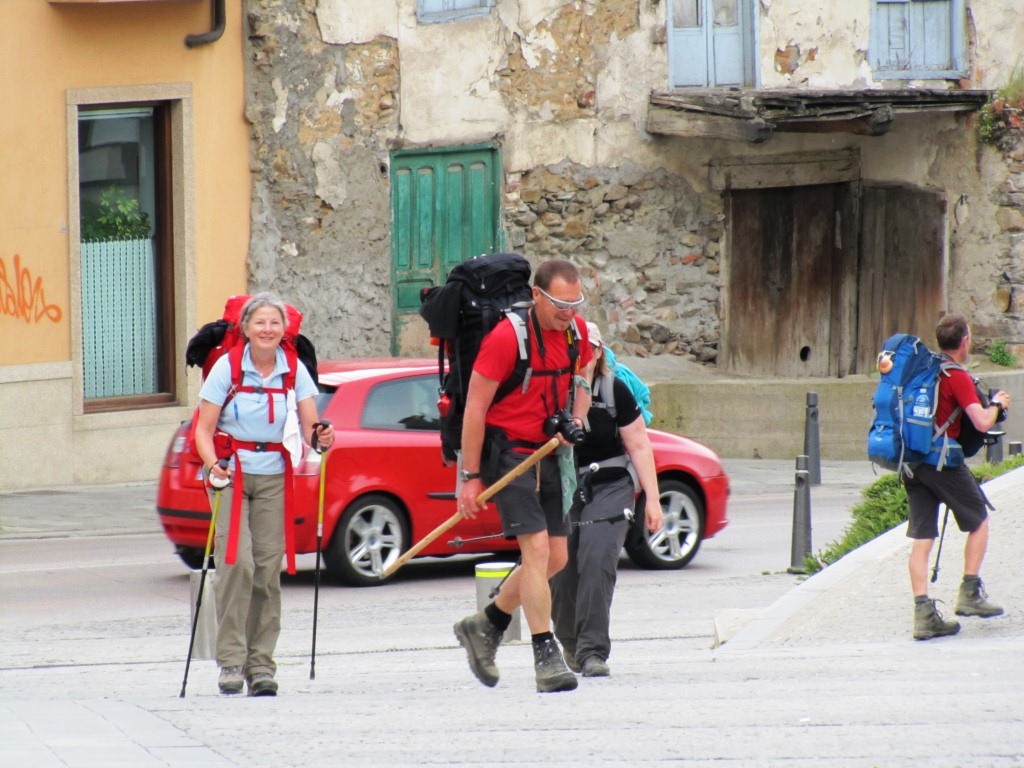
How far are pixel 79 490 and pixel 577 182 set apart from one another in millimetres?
7003

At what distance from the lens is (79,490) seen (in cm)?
1708

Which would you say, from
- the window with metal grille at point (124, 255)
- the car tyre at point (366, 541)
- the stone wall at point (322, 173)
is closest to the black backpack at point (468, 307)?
the car tyre at point (366, 541)

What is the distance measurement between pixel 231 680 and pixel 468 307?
73.6 inches

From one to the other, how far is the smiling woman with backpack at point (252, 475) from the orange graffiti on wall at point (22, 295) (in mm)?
10226

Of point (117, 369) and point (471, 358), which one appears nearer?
point (471, 358)

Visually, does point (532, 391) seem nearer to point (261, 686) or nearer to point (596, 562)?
point (596, 562)

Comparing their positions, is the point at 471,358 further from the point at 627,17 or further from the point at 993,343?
the point at 993,343

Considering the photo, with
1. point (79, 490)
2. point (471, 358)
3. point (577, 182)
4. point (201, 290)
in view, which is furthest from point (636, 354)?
point (471, 358)

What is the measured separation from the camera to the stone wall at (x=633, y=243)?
67.7ft

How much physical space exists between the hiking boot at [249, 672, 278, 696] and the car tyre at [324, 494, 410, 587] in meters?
3.96

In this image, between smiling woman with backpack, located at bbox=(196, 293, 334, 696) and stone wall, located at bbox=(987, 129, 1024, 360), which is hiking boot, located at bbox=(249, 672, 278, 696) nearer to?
smiling woman with backpack, located at bbox=(196, 293, 334, 696)

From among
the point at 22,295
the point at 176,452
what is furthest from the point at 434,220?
the point at 176,452

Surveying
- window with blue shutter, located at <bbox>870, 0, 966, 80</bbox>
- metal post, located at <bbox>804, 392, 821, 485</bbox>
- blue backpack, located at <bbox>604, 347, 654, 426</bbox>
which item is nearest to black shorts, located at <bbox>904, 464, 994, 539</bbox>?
blue backpack, located at <bbox>604, 347, 654, 426</bbox>

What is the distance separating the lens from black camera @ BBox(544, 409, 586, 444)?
22.9 ft
